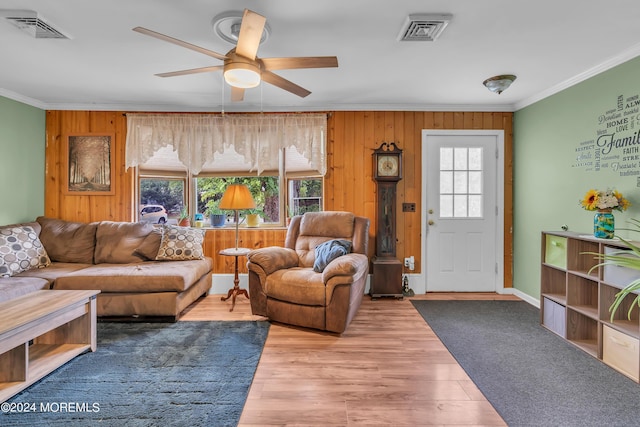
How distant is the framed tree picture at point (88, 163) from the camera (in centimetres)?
418

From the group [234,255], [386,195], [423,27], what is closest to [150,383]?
[234,255]

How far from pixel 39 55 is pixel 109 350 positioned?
7.91ft

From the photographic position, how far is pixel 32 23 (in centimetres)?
224

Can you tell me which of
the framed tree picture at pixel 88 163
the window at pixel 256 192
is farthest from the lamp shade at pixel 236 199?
the framed tree picture at pixel 88 163

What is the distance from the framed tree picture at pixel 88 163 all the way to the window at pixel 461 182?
161 inches

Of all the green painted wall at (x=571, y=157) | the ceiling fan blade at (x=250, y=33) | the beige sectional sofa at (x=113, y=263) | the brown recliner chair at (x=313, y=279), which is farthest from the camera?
the beige sectional sofa at (x=113, y=263)

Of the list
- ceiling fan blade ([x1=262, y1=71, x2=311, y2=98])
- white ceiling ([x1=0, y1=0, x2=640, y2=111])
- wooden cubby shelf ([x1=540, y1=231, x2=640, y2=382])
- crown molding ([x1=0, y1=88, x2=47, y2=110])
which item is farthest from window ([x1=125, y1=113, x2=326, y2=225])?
wooden cubby shelf ([x1=540, y1=231, x2=640, y2=382])

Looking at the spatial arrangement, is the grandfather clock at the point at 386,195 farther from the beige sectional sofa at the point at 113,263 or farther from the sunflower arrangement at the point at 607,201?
the beige sectional sofa at the point at 113,263

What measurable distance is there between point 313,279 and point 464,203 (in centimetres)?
235

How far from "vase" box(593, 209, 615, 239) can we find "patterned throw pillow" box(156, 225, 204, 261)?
370 centimetres

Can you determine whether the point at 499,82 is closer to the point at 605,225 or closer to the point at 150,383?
the point at 605,225

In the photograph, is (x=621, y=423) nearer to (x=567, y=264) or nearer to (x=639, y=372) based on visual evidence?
(x=639, y=372)

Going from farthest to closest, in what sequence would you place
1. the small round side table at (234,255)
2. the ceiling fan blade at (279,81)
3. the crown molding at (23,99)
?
the crown molding at (23,99)
the small round side table at (234,255)
the ceiling fan blade at (279,81)

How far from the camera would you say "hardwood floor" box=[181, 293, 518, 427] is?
181cm
